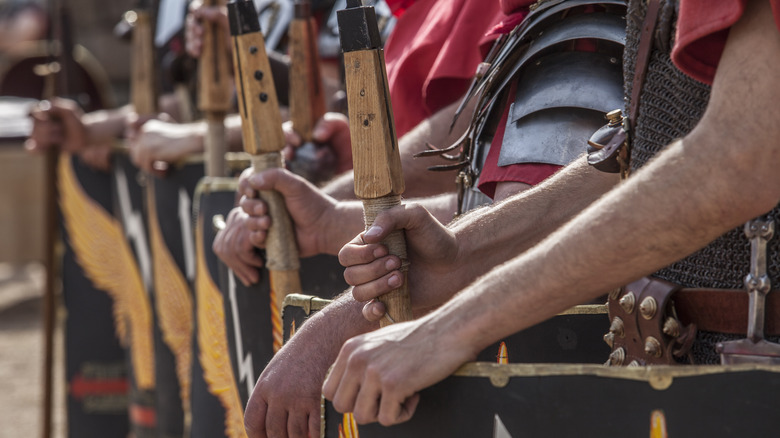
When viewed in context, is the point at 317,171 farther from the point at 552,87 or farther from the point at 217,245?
the point at 552,87

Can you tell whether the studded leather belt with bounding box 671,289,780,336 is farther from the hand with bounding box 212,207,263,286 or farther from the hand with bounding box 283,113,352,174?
the hand with bounding box 283,113,352,174

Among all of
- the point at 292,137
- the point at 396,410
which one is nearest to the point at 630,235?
the point at 396,410

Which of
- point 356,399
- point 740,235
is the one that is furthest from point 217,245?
point 740,235

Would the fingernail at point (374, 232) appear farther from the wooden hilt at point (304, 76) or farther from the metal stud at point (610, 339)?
the wooden hilt at point (304, 76)

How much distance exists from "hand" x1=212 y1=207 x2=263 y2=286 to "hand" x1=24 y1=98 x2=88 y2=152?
207 centimetres

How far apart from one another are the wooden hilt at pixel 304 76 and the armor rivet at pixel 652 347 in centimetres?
141

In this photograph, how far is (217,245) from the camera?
218cm

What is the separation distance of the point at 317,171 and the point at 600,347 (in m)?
1.19

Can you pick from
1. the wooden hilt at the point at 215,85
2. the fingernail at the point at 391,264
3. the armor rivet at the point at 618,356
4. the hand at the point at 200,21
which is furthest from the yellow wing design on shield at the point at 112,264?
the armor rivet at the point at 618,356

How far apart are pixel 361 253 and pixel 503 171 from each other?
41 cm

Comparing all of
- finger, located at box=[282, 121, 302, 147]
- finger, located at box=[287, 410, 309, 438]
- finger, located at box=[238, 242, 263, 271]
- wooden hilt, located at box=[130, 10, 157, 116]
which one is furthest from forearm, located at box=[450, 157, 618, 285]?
wooden hilt, located at box=[130, 10, 157, 116]

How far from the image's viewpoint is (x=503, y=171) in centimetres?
180

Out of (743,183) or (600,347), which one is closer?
(743,183)

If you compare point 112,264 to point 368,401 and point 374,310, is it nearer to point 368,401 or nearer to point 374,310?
point 374,310
